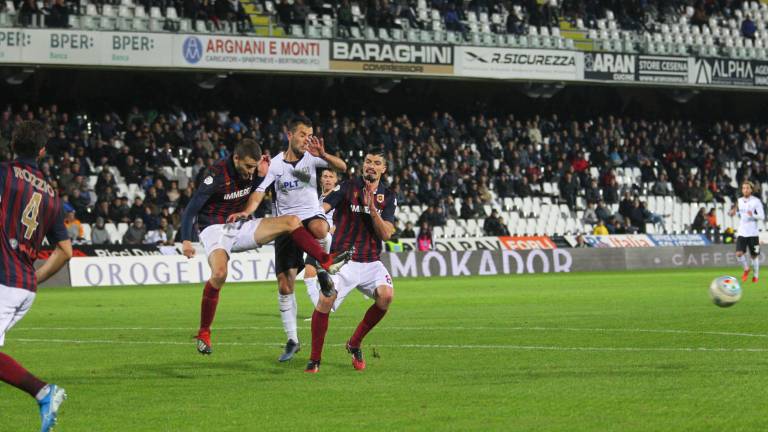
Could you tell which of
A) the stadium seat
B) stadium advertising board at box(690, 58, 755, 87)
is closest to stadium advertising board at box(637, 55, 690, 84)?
stadium advertising board at box(690, 58, 755, 87)

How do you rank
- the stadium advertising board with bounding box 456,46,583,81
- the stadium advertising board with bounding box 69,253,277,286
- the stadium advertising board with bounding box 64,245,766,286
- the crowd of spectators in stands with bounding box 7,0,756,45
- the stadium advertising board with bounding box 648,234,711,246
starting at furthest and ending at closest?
the stadium advertising board with bounding box 456,46,583,81, the stadium advertising board with bounding box 648,234,711,246, the crowd of spectators in stands with bounding box 7,0,756,45, the stadium advertising board with bounding box 64,245,766,286, the stadium advertising board with bounding box 69,253,277,286

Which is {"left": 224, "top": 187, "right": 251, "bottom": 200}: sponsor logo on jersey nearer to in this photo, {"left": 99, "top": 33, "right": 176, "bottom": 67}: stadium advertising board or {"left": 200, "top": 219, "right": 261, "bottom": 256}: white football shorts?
{"left": 200, "top": 219, "right": 261, "bottom": 256}: white football shorts

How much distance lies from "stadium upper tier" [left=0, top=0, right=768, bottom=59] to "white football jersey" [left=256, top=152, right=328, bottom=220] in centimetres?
2488

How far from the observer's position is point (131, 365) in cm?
1227

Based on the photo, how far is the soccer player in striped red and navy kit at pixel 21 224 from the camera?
25.9 ft

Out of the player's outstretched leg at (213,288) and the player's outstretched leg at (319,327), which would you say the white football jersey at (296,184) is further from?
the player's outstretched leg at (319,327)

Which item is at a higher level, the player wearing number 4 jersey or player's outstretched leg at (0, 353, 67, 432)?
the player wearing number 4 jersey

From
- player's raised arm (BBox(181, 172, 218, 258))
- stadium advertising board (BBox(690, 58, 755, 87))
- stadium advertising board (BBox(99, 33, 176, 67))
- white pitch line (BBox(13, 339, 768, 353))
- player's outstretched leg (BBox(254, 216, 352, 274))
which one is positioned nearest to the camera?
player's outstretched leg (BBox(254, 216, 352, 274))

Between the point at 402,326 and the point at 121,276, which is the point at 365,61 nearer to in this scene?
the point at 121,276

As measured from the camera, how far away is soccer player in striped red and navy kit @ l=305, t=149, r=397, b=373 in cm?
1152

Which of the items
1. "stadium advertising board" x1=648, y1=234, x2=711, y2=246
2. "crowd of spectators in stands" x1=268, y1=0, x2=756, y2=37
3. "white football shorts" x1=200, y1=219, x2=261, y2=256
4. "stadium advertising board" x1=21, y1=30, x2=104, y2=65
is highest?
"crowd of spectators in stands" x1=268, y1=0, x2=756, y2=37

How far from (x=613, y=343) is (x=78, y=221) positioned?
69.9 feet

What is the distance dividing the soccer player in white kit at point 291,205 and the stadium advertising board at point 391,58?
28347 mm

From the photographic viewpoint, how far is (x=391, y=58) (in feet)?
137
